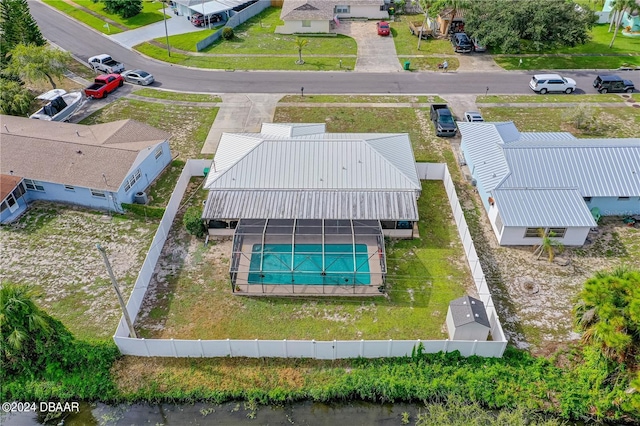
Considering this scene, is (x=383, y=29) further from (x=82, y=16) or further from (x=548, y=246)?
(x=82, y=16)

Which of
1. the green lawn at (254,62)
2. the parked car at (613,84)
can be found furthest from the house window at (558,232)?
the green lawn at (254,62)

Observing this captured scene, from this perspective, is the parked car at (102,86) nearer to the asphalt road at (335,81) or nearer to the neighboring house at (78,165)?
the asphalt road at (335,81)

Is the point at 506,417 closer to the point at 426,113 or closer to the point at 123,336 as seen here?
the point at 123,336

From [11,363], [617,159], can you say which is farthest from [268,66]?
[11,363]

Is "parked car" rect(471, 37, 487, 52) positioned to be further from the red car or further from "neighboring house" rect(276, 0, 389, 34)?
"neighboring house" rect(276, 0, 389, 34)

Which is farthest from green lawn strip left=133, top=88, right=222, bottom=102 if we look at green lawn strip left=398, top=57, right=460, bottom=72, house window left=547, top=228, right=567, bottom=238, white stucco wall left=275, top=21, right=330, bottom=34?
house window left=547, top=228, right=567, bottom=238

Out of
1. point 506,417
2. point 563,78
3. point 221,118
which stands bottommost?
point 506,417
